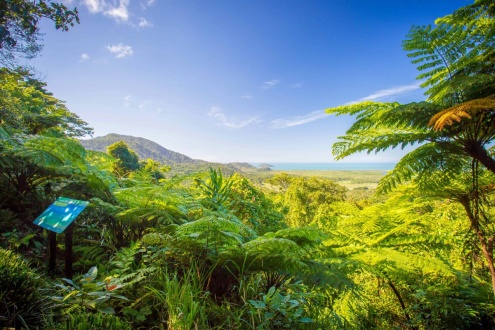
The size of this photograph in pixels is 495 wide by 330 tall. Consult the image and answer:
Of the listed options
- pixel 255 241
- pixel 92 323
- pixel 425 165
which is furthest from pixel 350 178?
pixel 92 323

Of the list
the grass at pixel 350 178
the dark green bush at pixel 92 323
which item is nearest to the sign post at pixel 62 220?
the dark green bush at pixel 92 323

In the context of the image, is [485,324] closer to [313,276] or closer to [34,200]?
[313,276]

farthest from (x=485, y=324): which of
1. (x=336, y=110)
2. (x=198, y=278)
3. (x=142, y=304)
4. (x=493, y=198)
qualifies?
(x=142, y=304)

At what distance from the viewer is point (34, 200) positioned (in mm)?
2686

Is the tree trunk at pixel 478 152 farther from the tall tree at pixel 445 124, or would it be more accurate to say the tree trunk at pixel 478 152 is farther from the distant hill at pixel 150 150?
the distant hill at pixel 150 150

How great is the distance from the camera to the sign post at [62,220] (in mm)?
1532

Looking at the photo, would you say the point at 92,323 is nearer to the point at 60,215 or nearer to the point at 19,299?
the point at 19,299

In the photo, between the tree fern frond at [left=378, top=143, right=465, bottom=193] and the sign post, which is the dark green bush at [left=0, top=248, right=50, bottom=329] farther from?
the tree fern frond at [left=378, top=143, right=465, bottom=193]

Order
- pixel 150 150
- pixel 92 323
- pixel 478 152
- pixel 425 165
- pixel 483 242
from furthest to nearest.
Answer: pixel 150 150, pixel 483 242, pixel 425 165, pixel 478 152, pixel 92 323

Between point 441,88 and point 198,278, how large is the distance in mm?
2566

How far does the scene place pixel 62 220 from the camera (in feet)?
5.05

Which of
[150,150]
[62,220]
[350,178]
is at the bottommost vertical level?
[350,178]

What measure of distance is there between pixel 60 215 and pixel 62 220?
3.1 inches

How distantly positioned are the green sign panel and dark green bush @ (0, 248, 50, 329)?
32 centimetres
